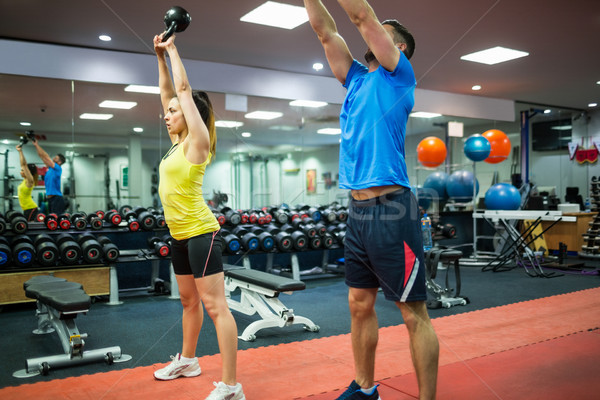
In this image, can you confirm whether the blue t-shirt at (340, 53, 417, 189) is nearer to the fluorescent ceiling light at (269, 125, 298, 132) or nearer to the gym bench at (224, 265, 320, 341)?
the gym bench at (224, 265, 320, 341)

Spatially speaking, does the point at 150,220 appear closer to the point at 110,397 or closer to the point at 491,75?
the point at 110,397

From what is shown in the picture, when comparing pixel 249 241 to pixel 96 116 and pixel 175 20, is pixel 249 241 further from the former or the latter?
pixel 175 20

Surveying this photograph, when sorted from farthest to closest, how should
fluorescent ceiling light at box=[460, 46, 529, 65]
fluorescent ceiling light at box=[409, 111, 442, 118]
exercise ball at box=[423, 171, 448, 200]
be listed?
fluorescent ceiling light at box=[409, 111, 442, 118]
exercise ball at box=[423, 171, 448, 200]
fluorescent ceiling light at box=[460, 46, 529, 65]

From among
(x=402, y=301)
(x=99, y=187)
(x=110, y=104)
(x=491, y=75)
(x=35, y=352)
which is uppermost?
(x=491, y=75)

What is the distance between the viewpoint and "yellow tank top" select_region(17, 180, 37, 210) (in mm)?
4898

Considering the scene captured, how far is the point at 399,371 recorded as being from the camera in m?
2.20

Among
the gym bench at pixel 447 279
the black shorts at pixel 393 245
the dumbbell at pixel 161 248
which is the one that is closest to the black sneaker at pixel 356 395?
the black shorts at pixel 393 245

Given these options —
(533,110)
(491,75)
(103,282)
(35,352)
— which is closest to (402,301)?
(35,352)

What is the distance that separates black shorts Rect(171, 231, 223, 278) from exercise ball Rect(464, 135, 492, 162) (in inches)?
204

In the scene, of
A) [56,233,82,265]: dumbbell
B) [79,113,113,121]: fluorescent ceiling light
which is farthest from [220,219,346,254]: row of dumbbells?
[79,113,113,121]: fluorescent ceiling light

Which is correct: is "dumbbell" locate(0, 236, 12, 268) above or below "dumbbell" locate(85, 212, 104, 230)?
below

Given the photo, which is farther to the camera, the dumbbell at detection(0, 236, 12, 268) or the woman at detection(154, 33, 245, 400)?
the dumbbell at detection(0, 236, 12, 268)

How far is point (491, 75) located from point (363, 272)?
19.8 ft

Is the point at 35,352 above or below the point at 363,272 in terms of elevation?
below
